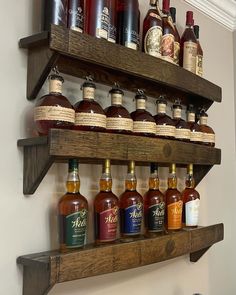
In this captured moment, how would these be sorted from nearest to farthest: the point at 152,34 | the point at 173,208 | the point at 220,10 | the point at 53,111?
the point at 53,111, the point at 152,34, the point at 173,208, the point at 220,10

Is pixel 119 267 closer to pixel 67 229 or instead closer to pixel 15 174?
pixel 67 229

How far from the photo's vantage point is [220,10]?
2.02 m

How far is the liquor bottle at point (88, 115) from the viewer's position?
1106 mm

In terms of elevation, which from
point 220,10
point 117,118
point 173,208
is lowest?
point 173,208

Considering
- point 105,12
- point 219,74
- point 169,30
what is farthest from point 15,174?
point 219,74

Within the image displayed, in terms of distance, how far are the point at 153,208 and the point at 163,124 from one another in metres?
0.29

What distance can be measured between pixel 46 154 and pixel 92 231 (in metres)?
0.36

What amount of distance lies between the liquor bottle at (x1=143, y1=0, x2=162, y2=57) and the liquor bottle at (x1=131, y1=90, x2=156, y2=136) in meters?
0.17

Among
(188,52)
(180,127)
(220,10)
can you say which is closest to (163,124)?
(180,127)

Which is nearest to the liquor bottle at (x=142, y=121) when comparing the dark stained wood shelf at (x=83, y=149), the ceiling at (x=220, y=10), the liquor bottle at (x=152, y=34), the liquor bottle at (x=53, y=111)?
the dark stained wood shelf at (x=83, y=149)

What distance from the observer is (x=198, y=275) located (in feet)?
5.93

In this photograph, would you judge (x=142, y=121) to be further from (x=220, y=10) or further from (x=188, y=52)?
(x=220, y=10)

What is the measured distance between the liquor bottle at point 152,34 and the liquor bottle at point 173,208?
0.42m

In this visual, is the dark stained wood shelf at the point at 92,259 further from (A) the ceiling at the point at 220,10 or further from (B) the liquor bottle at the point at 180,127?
(A) the ceiling at the point at 220,10
